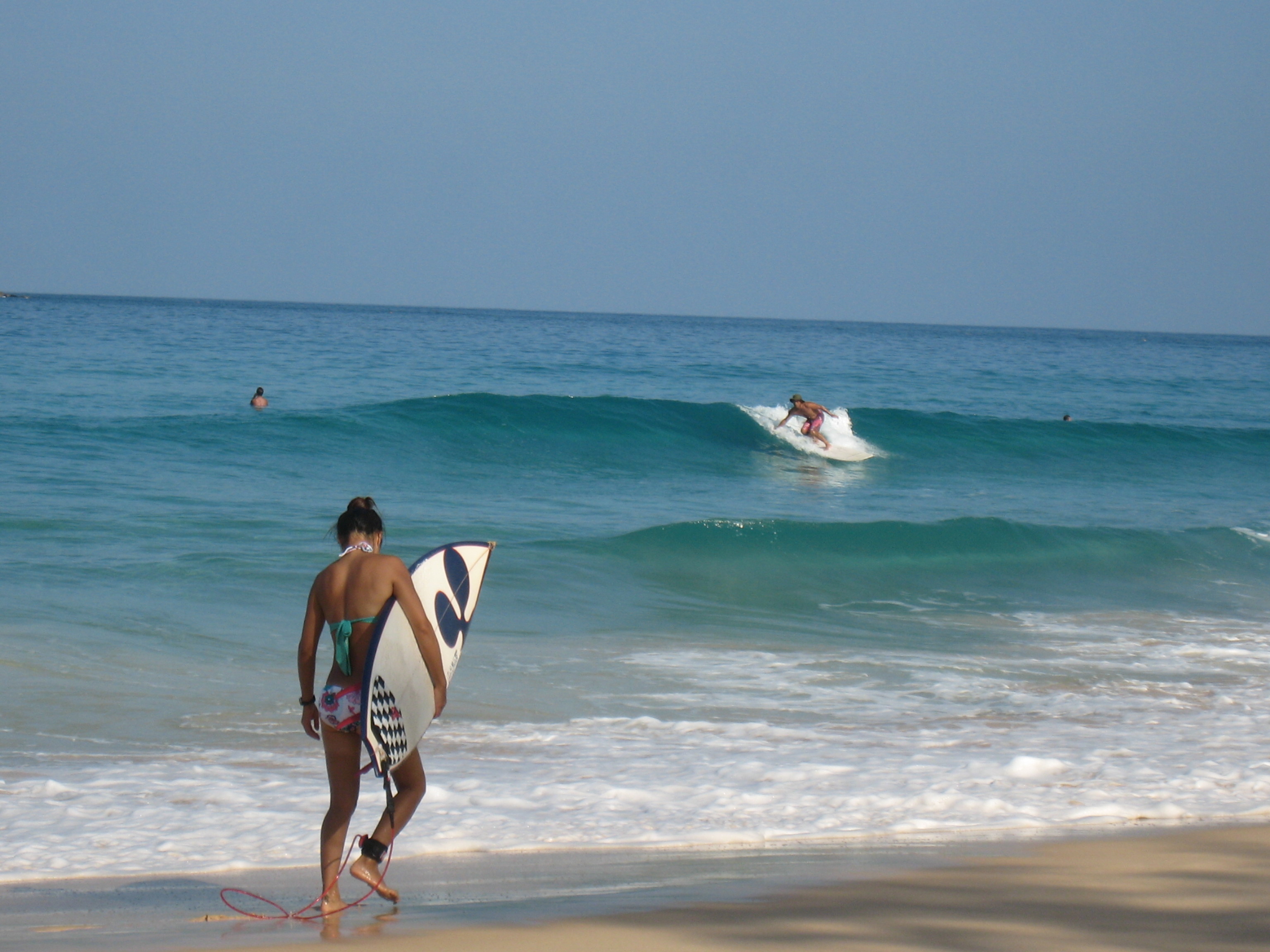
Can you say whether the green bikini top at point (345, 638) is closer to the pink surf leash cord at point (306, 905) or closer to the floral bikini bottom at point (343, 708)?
the floral bikini bottom at point (343, 708)

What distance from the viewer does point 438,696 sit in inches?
144

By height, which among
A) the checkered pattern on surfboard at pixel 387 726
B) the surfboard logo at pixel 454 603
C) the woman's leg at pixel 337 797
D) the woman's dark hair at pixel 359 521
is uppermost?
the woman's dark hair at pixel 359 521

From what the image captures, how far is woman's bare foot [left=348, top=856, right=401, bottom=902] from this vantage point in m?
3.57

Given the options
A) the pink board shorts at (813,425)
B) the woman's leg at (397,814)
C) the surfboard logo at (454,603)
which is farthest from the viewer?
the pink board shorts at (813,425)

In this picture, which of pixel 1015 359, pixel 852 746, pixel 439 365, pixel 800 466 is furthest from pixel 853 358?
pixel 852 746

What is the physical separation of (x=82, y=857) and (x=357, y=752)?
1246 mm

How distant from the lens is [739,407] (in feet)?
80.7

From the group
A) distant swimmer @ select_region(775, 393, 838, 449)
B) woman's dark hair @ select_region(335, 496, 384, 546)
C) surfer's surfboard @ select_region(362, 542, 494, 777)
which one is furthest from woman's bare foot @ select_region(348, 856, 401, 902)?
distant swimmer @ select_region(775, 393, 838, 449)

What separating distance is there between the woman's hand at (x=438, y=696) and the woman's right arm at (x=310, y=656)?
0.35 meters

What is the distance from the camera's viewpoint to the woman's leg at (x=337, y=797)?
3568mm

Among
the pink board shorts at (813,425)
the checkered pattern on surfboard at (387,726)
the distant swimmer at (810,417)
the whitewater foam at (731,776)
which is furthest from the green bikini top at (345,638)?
the pink board shorts at (813,425)

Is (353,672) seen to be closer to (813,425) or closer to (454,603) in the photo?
(454,603)

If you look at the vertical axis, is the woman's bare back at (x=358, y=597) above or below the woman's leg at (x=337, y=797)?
above

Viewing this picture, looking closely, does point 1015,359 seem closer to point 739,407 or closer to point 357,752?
point 739,407
